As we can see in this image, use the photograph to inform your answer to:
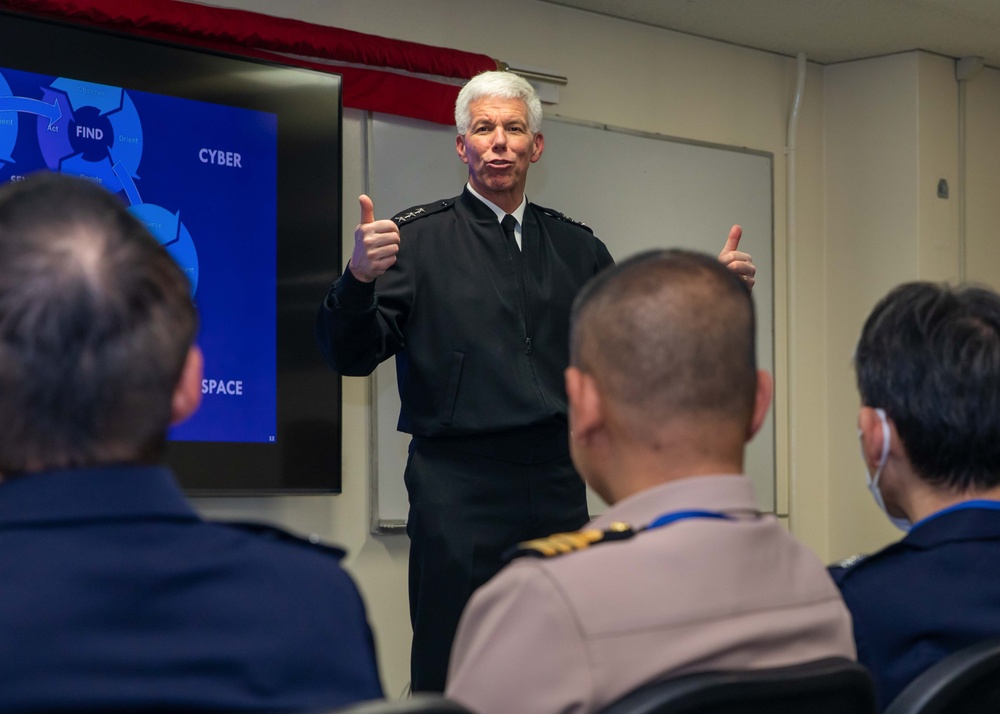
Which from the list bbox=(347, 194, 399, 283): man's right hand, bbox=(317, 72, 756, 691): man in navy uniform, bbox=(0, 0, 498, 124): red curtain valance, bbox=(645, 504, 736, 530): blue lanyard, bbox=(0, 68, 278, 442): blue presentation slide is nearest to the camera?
bbox=(645, 504, 736, 530): blue lanyard

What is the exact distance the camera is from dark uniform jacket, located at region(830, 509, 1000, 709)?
1.28m

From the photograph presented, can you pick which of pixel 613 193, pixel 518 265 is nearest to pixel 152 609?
pixel 518 265

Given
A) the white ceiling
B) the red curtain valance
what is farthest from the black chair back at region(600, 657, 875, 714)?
the white ceiling

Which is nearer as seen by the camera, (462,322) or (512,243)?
Answer: (462,322)

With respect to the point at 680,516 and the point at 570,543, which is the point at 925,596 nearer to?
the point at 680,516

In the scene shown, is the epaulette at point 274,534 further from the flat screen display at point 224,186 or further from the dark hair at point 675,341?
the flat screen display at point 224,186

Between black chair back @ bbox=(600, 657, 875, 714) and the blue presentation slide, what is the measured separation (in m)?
2.64

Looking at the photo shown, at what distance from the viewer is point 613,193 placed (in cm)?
468

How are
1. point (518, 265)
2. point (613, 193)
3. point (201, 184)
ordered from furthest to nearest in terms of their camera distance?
point (613, 193) → point (201, 184) → point (518, 265)

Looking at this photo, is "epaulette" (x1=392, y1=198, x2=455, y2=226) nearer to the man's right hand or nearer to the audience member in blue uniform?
the man's right hand

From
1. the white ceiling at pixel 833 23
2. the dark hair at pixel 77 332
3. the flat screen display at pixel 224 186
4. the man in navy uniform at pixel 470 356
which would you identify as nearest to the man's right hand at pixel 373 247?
the man in navy uniform at pixel 470 356

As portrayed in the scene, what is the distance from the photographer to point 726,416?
48.1 inches

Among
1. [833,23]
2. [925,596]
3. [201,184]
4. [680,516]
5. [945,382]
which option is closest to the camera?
[680,516]

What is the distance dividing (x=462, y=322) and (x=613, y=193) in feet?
6.49
